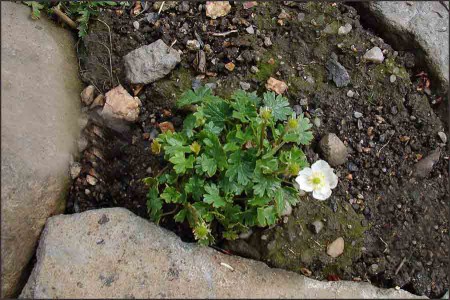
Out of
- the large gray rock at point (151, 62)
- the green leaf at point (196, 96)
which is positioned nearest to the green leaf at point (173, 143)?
the green leaf at point (196, 96)

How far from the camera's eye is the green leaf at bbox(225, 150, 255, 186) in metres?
3.02

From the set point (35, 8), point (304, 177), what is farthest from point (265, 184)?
point (35, 8)

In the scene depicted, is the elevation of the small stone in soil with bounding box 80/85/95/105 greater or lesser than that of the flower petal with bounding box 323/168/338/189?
lesser

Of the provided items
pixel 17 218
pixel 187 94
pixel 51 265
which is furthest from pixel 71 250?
pixel 187 94

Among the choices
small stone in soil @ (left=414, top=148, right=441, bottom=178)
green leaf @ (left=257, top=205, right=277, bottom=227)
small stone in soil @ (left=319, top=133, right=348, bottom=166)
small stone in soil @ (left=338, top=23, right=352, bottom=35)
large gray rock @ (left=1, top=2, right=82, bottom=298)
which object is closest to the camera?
green leaf @ (left=257, top=205, right=277, bottom=227)

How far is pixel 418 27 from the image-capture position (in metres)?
3.71

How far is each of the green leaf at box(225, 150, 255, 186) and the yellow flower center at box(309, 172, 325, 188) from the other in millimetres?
323

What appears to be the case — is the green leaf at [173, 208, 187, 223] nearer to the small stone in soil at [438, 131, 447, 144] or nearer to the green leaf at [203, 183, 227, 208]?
the green leaf at [203, 183, 227, 208]

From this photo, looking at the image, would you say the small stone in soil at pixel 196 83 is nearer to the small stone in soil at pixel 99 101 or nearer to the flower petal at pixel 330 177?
the small stone in soil at pixel 99 101

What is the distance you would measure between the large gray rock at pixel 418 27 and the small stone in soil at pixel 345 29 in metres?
0.24

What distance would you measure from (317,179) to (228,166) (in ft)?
1.53

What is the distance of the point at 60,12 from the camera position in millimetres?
3648

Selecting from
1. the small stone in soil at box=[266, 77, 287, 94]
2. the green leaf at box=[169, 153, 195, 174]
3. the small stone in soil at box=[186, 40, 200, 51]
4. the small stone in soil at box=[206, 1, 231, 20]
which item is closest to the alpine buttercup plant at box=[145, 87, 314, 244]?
the green leaf at box=[169, 153, 195, 174]

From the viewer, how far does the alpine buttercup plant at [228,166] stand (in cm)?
301
